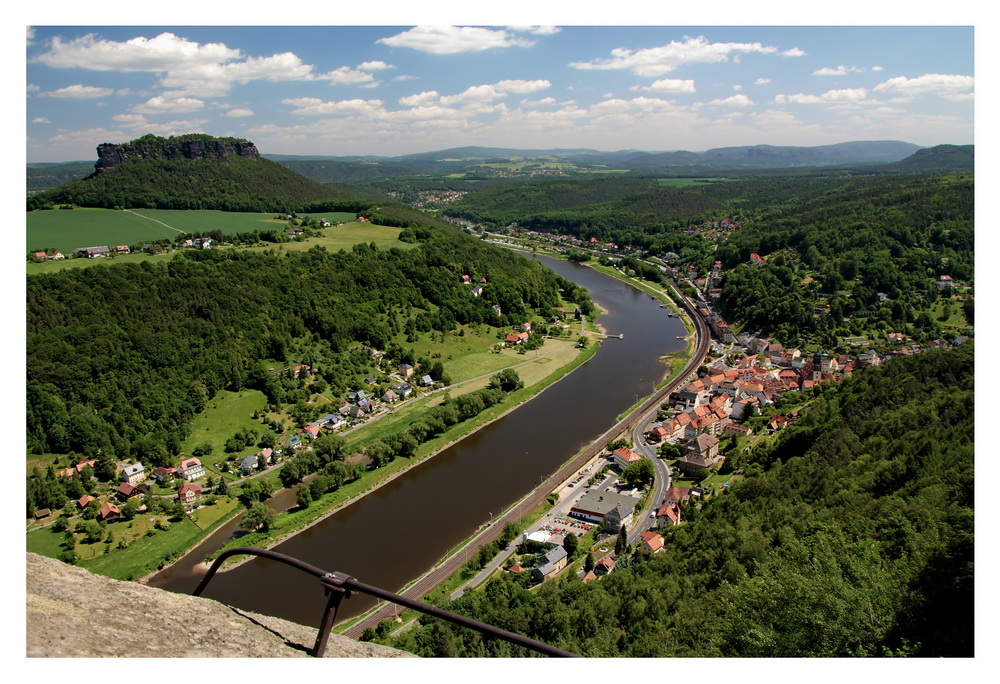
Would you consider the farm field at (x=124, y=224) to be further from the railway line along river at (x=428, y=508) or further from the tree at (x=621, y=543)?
the tree at (x=621, y=543)

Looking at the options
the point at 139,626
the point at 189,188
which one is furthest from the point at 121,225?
the point at 139,626

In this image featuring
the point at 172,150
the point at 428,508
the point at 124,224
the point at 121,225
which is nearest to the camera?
the point at 428,508

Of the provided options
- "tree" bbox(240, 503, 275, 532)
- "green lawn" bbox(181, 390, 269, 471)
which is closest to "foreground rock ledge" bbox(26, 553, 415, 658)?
"tree" bbox(240, 503, 275, 532)

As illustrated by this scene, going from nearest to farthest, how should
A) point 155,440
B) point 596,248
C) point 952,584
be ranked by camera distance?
point 952,584
point 155,440
point 596,248

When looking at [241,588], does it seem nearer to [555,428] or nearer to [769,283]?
[555,428]

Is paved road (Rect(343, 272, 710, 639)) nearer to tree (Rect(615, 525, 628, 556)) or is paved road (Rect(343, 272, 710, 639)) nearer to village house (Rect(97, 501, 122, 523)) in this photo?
tree (Rect(615, 525, 628, 556))

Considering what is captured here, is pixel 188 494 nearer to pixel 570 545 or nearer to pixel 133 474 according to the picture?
pixel 133 474

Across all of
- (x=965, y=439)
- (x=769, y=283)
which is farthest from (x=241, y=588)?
(x=769, y=283)
